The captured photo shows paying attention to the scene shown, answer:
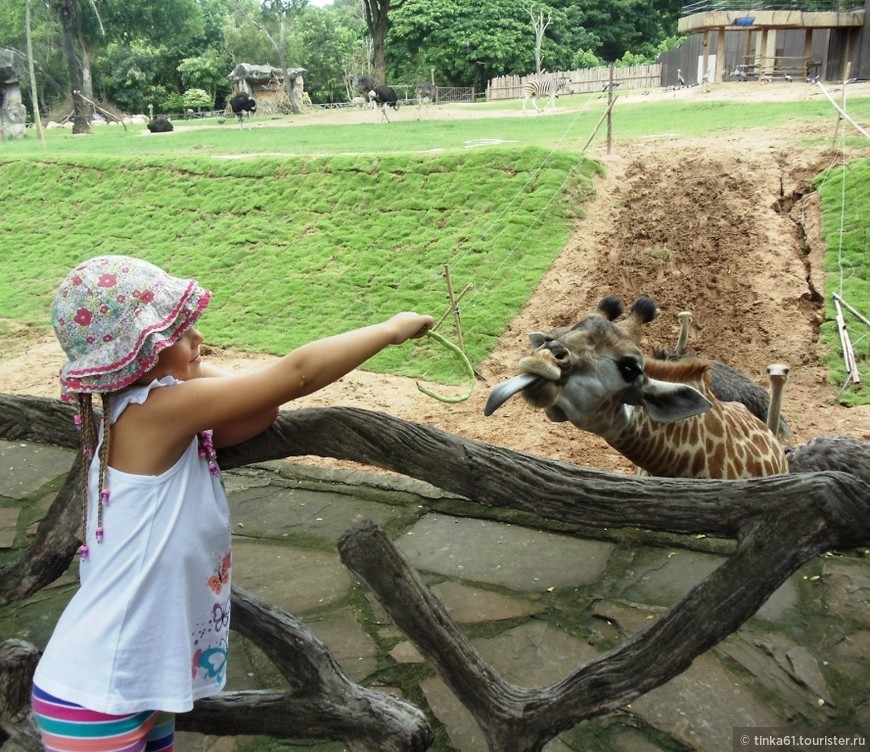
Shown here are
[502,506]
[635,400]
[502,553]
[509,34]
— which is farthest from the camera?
[509,34]

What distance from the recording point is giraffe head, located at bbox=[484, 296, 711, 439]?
9.04ft

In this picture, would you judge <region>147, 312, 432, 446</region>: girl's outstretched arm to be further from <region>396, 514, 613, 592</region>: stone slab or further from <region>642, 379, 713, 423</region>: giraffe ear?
<region>396, 514, 613, 592</region>: stone slab

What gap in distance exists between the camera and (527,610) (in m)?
3.48

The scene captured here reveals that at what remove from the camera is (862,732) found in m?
2.67

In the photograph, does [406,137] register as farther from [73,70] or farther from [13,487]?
[73,70]

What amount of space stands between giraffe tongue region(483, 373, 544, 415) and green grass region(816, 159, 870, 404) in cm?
474

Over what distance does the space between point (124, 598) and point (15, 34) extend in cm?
5115

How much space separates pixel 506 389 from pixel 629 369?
641 mm

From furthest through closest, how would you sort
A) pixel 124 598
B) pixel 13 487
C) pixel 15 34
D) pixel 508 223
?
pixel 15 34 → pixel 508 223 → pixel 13 487 → pixel 124 598

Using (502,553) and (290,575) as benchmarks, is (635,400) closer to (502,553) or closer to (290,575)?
(502,553)

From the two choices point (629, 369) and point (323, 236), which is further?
point (323, 236)

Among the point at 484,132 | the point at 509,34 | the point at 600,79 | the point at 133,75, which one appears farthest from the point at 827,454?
the point at 133,75

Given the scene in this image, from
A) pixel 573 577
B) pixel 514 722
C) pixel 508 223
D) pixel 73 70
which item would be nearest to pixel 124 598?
pixel 514 722

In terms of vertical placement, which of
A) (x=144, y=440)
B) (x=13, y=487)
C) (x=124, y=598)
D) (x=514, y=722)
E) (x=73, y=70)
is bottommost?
(x=13, y=487)
